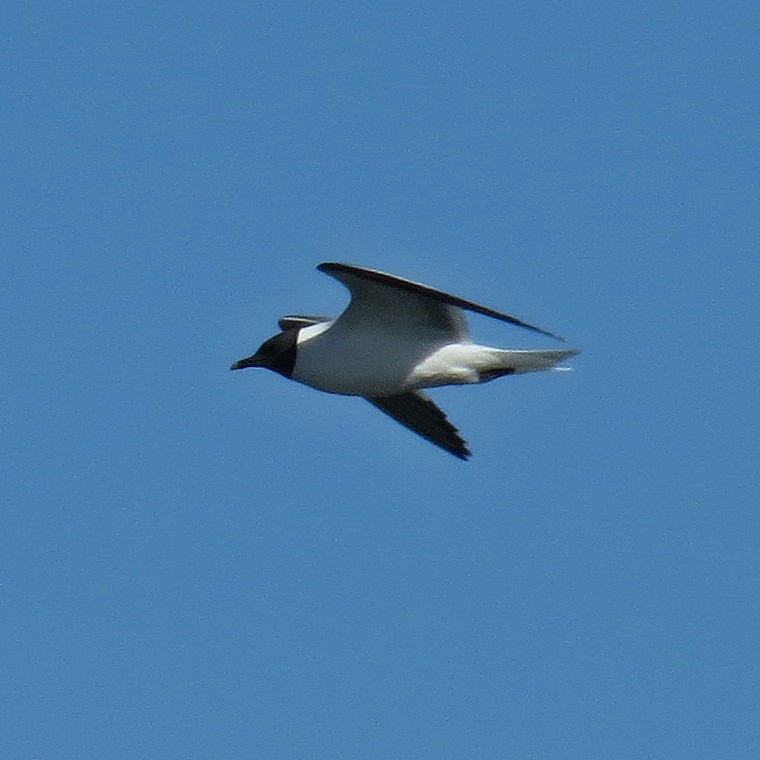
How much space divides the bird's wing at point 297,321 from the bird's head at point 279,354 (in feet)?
0.76

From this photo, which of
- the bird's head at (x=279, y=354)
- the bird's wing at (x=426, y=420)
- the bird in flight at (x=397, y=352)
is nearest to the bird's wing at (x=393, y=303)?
the bird in flight at (x=397, y=352)

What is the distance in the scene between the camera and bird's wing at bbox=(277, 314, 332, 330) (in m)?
17.6

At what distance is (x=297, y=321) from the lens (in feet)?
58.1

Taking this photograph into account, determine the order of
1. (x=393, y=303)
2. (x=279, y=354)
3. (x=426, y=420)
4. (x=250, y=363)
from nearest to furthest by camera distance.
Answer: (x=393, y=303) < (x=279, y=354) < (x=250, y=363) < (x=426, y=420)

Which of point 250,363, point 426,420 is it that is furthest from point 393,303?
point 426,420

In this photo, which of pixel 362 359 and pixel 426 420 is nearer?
pixel 362 359

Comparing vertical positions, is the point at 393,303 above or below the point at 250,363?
above

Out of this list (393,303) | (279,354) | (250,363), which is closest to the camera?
(393,303)

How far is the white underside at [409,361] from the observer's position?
16.5m

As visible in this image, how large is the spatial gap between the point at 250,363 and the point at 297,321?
56 cm

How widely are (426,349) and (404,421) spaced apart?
2296 mm

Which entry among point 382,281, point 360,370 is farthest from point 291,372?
point 382,281

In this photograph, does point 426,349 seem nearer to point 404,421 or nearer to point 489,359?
point 489,359

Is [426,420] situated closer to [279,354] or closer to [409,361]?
[279,354]
